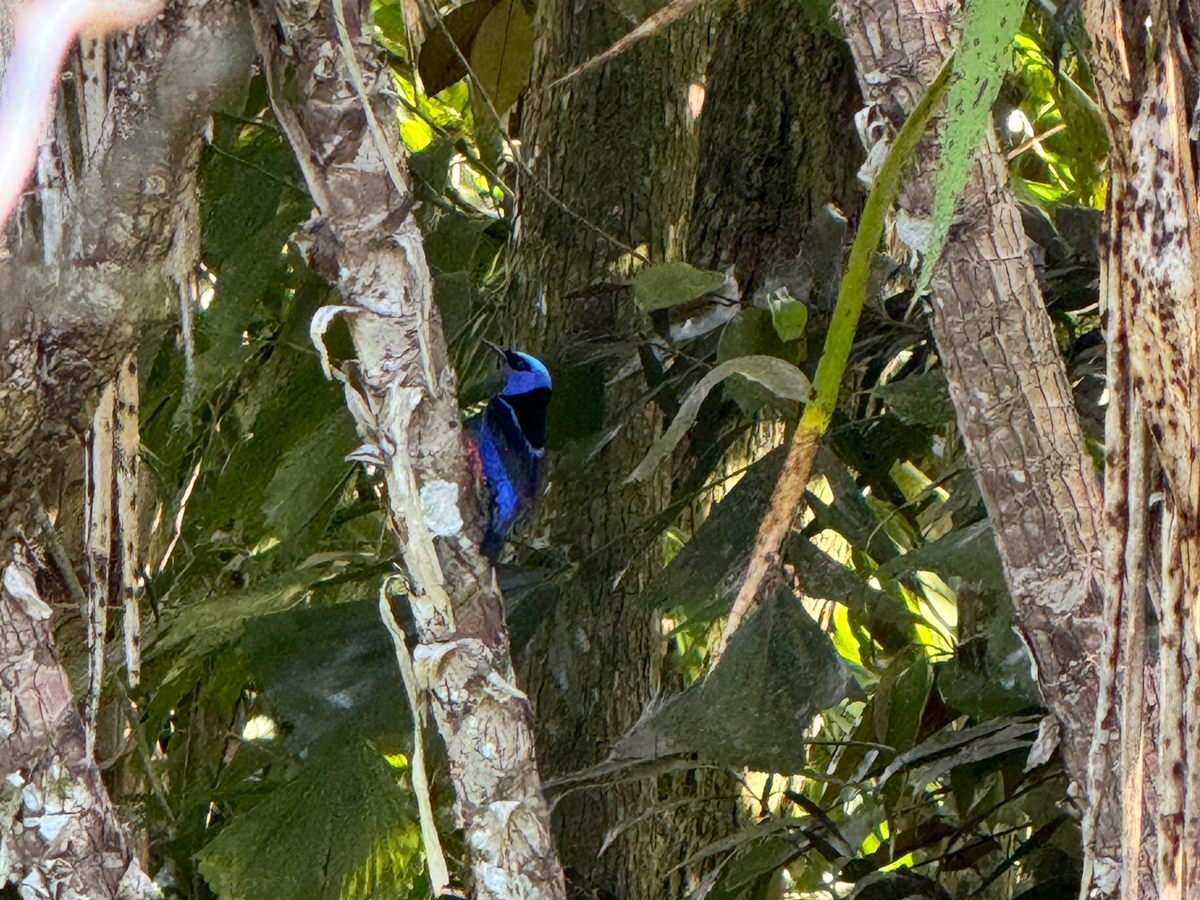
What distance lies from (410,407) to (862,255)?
21cm

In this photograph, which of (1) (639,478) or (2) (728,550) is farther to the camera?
(2) (728,550)

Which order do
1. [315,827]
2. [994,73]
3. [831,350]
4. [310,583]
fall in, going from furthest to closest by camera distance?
[310,583] → [315,827] → [831,350] → [994,73]

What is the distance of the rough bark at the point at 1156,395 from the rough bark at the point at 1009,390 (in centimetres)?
10

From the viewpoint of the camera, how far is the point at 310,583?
0.90m

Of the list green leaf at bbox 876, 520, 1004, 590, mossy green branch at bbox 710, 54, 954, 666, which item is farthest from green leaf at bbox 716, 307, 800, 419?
mossy green branch at bbox 710, 54, 954, 666

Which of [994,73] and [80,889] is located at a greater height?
[994,73]

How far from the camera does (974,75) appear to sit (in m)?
0.29

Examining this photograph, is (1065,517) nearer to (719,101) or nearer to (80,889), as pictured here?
(80,889)

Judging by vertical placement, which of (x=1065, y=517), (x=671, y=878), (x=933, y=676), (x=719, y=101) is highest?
(x=719, y=101)

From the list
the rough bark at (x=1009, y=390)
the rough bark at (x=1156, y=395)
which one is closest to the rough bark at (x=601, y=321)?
the rough bark at (x=1009, y=390)

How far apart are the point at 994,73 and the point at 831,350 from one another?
6.1 inches

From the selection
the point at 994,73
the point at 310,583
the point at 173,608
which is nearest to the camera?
the point at 994,73

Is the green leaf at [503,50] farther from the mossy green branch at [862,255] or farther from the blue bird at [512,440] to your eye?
the mossy green branch at [862,255]

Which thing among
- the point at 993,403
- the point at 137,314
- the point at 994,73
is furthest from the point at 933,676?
the point at 994,73
